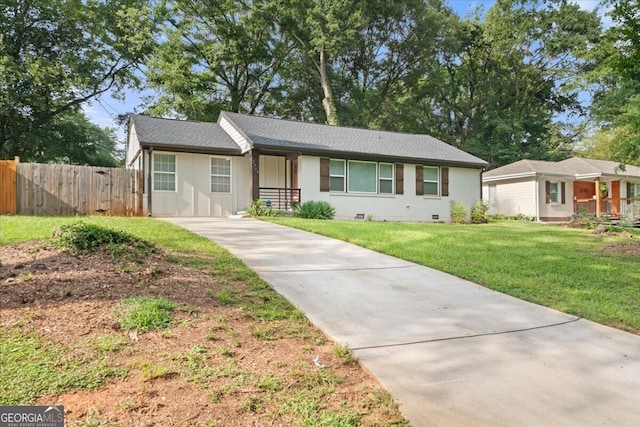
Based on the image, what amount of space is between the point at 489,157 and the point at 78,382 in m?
33.3

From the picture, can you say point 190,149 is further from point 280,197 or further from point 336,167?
point 336,167

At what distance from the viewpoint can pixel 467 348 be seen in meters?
3.22

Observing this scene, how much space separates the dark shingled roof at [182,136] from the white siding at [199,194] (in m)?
0.50

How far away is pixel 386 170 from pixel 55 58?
2029 centimetres

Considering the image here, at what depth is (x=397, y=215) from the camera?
55.8 feet

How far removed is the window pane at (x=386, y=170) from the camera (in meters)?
16.8

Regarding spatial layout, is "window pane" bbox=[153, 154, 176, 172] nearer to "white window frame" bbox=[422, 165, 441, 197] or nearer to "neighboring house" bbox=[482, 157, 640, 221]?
"white window frame" bbox=[422, 165, 441, 197]

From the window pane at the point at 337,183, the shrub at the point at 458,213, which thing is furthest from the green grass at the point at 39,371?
the shrub at the point at 458,213

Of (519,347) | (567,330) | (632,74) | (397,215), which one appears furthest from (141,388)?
(397,215)

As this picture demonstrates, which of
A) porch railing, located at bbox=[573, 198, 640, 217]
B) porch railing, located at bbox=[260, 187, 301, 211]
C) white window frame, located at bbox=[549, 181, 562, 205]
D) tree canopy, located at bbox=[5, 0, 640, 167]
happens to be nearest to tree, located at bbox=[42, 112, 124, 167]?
tree canopy, located at bbox=[5, 0, 640, 167]

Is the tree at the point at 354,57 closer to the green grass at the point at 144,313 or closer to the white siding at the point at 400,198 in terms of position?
the white siding at the point at 400,198

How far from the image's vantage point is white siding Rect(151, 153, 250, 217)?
47.2 ft

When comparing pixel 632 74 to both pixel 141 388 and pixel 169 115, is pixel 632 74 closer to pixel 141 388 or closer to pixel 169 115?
pixel 141 388

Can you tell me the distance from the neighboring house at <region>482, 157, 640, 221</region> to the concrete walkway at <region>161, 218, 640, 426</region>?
18405mm
